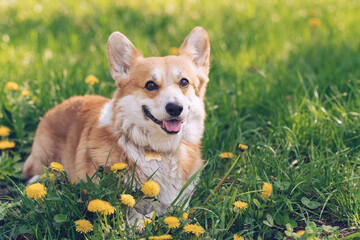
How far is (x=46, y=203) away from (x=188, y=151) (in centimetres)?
95

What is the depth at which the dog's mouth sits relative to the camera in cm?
259

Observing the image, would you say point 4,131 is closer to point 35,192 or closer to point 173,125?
point 35,192

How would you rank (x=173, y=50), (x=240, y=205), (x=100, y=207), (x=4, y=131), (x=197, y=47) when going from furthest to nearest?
(x=173, y=50) → (x=4, y=131) → (x=197, y=47) → (x=240, y=205) → (x=100, y=207)

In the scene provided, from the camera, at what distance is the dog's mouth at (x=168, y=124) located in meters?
2.59

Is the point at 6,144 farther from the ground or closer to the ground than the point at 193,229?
farther from the ground

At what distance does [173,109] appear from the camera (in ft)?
8.29

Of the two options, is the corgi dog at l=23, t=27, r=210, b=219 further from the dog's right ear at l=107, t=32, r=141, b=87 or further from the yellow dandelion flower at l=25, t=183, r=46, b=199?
the yellow dandelion flower at l=25, t=183, r=46, b=199

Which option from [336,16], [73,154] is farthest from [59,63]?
[336,16]

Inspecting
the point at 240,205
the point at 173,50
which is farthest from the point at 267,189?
the point at 173,50

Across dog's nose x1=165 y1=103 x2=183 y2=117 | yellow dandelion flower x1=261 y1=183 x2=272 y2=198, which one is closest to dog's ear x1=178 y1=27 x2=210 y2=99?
dog's nose x1=165 y1=103 x2=183 y2=117

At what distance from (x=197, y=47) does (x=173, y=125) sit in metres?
0.71

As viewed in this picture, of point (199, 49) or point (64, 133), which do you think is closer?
point (199, 49)

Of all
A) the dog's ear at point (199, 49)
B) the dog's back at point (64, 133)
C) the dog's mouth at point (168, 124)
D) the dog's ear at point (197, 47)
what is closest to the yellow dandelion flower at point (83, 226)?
the dog's mouth at point (168, 124)

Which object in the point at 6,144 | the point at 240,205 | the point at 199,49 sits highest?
the point at 199,49
